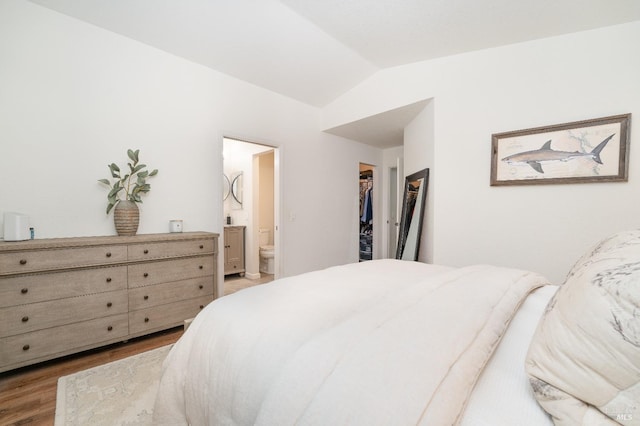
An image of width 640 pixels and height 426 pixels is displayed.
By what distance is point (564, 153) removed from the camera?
2199 millimetres

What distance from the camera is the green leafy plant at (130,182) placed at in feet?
7.63

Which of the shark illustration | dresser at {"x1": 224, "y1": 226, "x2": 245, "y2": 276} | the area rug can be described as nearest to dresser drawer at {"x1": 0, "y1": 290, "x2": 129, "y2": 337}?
the area rug

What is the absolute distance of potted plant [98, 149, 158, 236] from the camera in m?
2.31

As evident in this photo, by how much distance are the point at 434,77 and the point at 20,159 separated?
3.70 meters

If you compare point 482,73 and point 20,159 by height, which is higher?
point 482,73

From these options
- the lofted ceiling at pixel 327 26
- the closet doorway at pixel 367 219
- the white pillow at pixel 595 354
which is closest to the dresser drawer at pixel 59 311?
the lofted ceiling at pixel 327 26

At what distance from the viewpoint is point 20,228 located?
190 cm

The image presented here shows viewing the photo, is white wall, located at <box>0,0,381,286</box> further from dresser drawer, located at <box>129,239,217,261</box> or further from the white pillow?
the white pillow

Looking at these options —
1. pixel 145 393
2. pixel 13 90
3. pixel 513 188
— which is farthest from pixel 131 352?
pixel 513 188

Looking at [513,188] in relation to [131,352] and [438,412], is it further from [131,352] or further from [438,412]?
[131,352]

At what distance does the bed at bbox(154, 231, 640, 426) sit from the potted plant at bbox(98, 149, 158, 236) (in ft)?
5.50

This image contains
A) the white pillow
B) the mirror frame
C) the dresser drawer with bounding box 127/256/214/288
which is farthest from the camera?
the mirror frame

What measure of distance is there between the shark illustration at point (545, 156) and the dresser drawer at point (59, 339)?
11.7ft

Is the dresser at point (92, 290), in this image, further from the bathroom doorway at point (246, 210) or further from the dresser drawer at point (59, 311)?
the bathroom doorway at point (246, 210)
